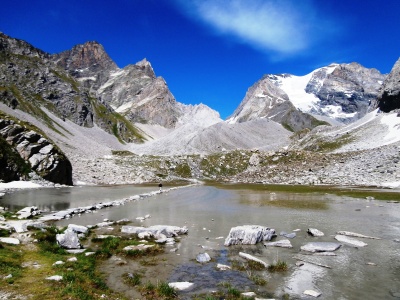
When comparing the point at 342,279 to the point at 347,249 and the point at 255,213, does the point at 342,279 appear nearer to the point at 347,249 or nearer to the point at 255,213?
the point at 347,249

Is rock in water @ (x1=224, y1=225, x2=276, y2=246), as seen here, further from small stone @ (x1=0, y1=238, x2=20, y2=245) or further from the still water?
small stone @ (x1=0, y1=238, x2=20, y2=245)

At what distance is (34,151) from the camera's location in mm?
85500

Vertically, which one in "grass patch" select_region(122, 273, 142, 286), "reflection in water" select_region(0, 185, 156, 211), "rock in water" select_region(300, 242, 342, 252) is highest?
"rock in water" select_region(300, 242, 342, 252)

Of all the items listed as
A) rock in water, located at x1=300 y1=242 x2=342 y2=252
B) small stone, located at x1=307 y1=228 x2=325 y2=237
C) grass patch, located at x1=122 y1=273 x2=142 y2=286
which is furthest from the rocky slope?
rock in water, located at x1=300 y1=242 x2=342 y2=252

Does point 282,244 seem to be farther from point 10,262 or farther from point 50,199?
point 50,199

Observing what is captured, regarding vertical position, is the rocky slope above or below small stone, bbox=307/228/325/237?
above

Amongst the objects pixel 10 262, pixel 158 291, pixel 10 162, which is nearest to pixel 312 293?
pixel 158 291

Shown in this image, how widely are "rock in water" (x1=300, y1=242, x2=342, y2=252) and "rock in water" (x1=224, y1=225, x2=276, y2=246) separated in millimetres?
3255

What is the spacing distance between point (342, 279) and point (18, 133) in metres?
91.5

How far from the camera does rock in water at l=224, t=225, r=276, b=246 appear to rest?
919 inches

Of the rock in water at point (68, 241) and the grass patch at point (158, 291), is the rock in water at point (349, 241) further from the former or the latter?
the rock in water at point (68, 241)

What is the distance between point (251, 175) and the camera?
12569cm

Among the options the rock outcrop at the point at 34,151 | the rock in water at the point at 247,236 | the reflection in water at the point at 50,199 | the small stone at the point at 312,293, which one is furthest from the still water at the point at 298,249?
the rock outcrop at the point at 34,151

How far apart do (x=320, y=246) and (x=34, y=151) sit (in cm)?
8497
